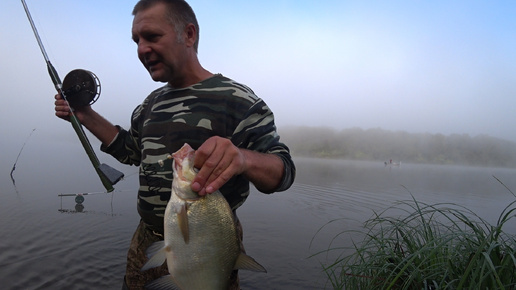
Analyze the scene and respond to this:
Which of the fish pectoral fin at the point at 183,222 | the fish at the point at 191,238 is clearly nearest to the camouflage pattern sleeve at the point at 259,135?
the fish at the point at 191,238

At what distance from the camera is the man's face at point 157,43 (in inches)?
106

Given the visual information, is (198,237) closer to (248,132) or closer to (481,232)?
(248,132)

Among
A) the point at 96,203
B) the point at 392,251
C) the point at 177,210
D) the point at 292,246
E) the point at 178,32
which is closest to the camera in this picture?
the point at 177,210

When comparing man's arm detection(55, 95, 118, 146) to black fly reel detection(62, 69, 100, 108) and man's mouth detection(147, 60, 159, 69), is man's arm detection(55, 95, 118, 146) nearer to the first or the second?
black fly reel detection(62, 69, 100, 108)

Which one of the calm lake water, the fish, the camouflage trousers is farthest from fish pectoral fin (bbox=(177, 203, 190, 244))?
the calm lake water

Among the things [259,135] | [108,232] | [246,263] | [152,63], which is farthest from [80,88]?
[108,232]

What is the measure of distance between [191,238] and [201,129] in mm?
928

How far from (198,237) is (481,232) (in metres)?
3.35

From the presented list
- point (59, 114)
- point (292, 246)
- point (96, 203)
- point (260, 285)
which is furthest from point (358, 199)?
point (59, 114)

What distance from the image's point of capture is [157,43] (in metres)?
2.70

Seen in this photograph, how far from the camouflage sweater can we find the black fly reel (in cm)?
105

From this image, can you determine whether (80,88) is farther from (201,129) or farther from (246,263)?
(246,263)

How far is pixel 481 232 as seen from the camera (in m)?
3.64

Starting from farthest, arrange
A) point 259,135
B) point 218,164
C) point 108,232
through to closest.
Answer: point 108,232 < point 259,135 < point 218,164
